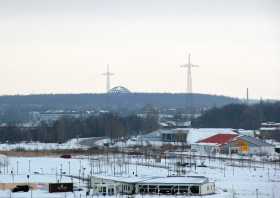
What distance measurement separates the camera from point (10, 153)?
20.2 metres

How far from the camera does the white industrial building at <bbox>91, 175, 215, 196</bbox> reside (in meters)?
11.5

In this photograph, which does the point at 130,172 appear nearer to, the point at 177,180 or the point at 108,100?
the point at 177,180

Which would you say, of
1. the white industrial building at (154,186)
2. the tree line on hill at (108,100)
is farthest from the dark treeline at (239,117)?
the tree line on hill at (108,100)

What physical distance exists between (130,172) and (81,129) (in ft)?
59.4

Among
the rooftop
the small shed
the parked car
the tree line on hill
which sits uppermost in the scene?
the tree line on hill

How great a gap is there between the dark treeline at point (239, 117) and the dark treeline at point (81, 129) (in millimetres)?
2642

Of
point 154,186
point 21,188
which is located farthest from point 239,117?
point 21,188

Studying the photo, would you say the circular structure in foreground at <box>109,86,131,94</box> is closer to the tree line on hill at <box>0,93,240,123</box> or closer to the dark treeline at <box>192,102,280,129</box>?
the tree line on hill at <box>0,93,240,123</box>

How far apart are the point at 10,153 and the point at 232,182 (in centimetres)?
909

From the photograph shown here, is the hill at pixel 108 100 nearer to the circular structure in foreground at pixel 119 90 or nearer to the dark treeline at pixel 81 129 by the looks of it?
the circular structure in foreground at pixel 119 90

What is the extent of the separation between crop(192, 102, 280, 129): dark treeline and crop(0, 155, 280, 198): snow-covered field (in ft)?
51.5

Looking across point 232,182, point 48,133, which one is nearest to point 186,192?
point 232,182

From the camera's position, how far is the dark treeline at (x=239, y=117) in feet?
110

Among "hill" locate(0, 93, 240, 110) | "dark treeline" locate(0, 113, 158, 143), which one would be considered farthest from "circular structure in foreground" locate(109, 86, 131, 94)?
"dark treeline" locate(0, 113, 158, 143)
